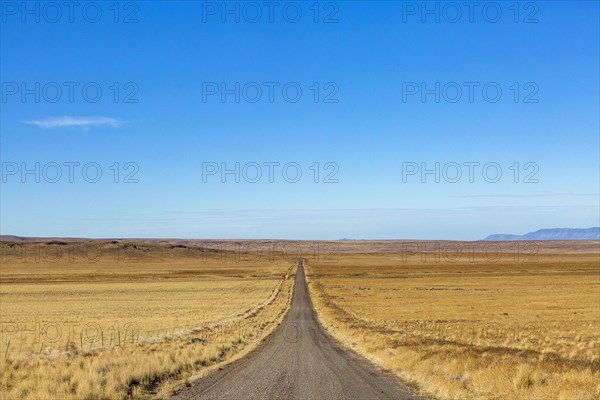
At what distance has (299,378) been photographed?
16.1m

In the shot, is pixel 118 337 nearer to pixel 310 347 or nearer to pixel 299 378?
pixel 310 347

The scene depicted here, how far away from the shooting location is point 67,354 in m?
19.5

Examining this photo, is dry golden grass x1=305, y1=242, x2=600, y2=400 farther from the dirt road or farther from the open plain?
the dirt road

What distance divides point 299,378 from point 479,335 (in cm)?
1513

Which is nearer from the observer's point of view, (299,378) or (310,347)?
(299,378)

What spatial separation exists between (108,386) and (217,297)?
50677 mm

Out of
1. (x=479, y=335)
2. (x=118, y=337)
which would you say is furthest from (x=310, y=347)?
(x=118, y=337)

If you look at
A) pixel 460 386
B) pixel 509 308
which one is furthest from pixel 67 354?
pixel 509 308

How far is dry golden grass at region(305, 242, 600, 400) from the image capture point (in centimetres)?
1303

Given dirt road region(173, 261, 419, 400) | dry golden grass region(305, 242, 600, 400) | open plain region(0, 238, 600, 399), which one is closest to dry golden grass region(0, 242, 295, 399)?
open plain region(0, 238, 600, 399)

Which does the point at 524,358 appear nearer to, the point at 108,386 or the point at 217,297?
the point at 108,386

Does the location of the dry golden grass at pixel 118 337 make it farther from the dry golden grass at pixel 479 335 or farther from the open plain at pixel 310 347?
the dry golden grass at pixel 479 335

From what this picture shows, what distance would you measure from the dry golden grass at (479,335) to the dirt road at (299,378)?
983 millimetres

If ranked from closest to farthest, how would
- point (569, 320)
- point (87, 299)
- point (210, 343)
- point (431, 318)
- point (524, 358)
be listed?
point (524, 358)
point (210, 343)
point (569, 320)
point (431, 318)
point (87, 299)
